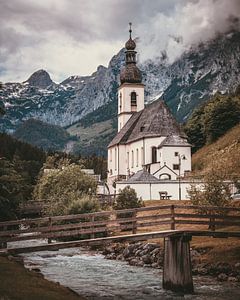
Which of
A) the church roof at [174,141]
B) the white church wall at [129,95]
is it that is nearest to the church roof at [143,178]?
the church roof at [174,141]

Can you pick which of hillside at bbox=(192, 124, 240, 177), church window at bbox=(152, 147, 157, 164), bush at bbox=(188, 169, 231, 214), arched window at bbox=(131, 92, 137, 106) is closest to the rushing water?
bush at bbox=(188, 169, 231, 214)

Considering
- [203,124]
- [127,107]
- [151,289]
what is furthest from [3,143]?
[151,289]

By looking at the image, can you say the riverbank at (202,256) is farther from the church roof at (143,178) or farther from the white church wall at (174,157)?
the white church wall at (174,157)

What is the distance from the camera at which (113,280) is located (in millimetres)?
34125

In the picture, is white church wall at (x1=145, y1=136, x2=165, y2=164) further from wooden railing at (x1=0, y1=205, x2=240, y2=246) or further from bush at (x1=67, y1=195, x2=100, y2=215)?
wooden railing at (x1=0, y1=205, x2=240, y2=246)

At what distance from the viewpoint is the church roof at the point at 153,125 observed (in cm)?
10707

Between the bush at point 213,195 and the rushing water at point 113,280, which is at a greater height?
the bush at point 213,195

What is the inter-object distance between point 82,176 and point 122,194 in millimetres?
21690

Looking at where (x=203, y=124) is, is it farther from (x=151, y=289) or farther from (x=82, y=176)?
(x=151, y=289)

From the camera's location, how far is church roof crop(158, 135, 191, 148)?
10175 cm

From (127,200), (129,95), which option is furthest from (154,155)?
(127,200)

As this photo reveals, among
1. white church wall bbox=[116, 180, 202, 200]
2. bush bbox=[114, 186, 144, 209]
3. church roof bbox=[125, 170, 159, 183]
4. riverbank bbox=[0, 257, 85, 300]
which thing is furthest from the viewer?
church roof bbox=[125, 170, 159, 183]

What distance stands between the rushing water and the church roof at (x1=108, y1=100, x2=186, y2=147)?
6216cm

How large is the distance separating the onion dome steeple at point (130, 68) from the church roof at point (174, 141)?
117 feet
